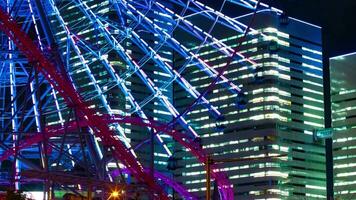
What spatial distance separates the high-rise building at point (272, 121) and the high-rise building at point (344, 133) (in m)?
2.81

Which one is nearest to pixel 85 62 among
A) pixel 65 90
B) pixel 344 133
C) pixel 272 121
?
pixel 65 90

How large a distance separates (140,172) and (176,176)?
81.8 m

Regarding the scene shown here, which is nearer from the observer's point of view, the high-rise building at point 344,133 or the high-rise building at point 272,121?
the high-rise building at point 272,121

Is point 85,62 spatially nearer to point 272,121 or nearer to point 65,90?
point 65,90

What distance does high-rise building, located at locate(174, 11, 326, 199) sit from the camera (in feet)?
377

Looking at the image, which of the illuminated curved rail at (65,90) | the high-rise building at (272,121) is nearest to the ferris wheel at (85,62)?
the illuminated curved rail at (65,90)

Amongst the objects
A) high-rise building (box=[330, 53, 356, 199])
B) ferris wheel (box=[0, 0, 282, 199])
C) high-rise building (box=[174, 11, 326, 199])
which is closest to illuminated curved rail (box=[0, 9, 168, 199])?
ferris wheel (box=[0, 0, 282, 199])

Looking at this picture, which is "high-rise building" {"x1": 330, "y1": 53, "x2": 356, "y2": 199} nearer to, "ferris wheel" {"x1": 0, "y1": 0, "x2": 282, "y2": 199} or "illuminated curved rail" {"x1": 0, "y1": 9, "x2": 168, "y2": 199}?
"ferris wheel" {"x1": 0, "y1": 0, "x2": 282, "y2": 199}

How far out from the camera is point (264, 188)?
116125 millimetres

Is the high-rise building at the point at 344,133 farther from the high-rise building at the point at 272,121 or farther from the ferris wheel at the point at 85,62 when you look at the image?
the ferris wheel at the point at 85,62

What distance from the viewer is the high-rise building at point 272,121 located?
115 metres

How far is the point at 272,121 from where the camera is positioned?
382 ft

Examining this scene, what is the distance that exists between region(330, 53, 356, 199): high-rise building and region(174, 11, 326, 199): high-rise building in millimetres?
2807

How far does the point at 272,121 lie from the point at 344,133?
12.0 metres
